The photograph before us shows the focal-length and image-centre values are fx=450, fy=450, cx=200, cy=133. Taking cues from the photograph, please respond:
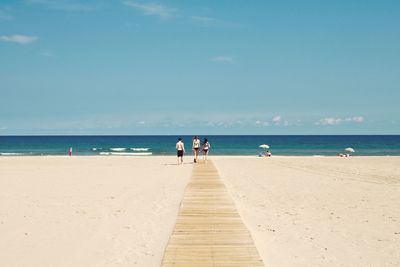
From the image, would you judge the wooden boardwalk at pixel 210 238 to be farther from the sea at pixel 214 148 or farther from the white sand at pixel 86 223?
the sea at pixel 214 148

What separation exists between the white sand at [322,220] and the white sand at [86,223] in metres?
2.22

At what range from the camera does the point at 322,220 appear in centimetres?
1139

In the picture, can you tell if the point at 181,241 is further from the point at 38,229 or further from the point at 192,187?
the point at 192,187

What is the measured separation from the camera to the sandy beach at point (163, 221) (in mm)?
8281

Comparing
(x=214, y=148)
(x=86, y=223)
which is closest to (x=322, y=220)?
(x=86, y=223)

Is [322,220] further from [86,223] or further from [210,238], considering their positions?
[86,223]

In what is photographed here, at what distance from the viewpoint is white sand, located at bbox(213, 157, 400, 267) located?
8289 mm

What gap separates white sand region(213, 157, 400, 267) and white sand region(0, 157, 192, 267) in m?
2.22

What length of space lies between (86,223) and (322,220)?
589 centimetres

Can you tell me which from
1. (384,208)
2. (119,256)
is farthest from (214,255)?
(384,208)

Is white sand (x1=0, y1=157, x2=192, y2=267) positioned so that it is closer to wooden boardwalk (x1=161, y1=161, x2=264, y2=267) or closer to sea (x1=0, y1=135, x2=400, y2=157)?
wooden boardwalk (x1=161, y1=161, x2=264, y2=267)

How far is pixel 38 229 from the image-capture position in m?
10.3

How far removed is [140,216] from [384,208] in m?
6.98

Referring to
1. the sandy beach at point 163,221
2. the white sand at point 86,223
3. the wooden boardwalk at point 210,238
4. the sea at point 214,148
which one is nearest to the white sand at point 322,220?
the sandy beach at point 163,221
